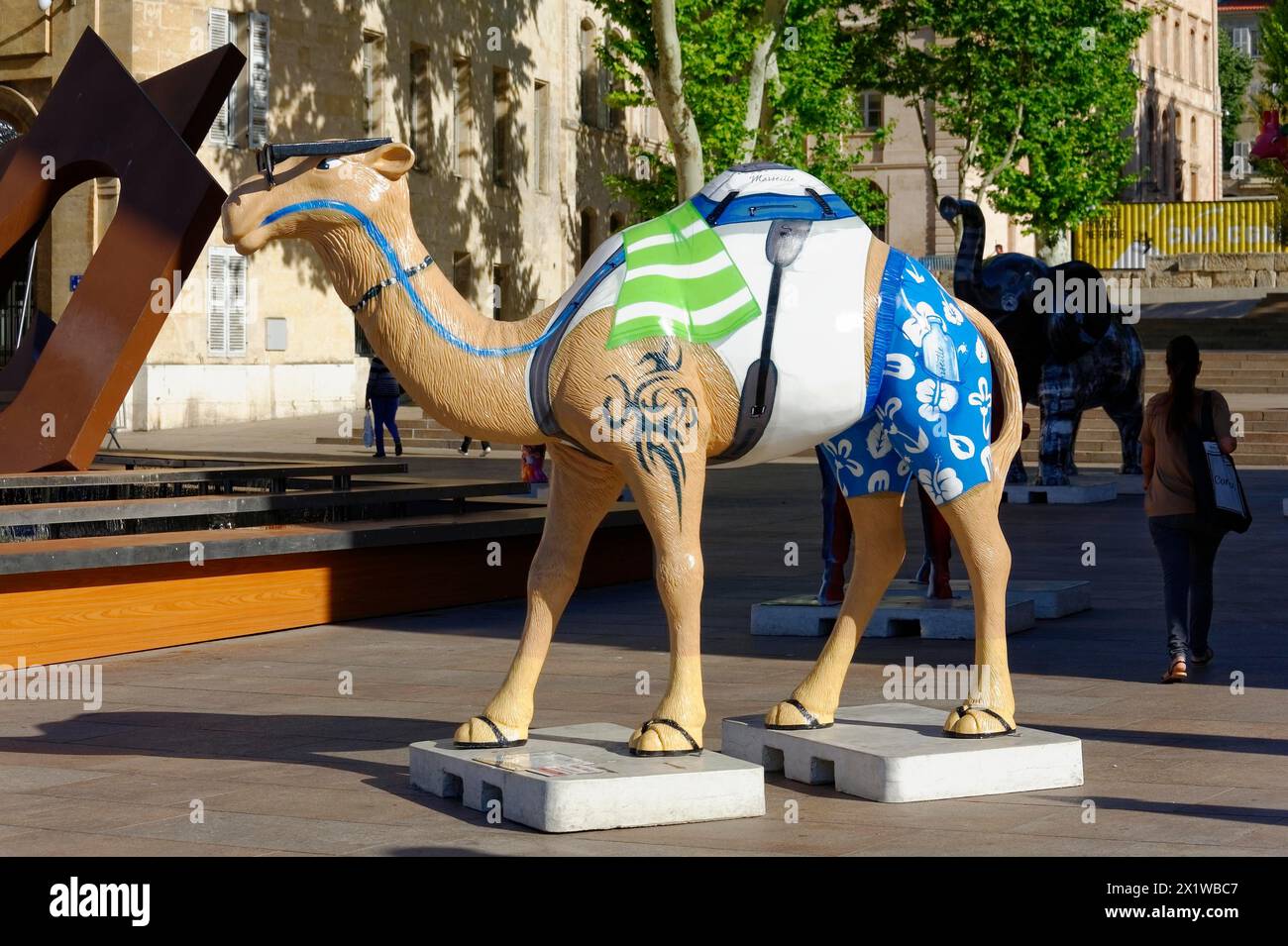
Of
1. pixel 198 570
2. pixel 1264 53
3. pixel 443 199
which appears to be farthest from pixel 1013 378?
pixel 1264 53

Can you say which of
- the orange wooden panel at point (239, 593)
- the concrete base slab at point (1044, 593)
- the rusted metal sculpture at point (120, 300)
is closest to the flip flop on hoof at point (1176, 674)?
the concrete base slab at point (1044, 593)

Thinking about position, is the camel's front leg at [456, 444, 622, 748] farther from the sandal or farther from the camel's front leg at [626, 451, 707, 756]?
the sandal

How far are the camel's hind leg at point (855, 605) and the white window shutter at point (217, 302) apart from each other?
30887 millimetres

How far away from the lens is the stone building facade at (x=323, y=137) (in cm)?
3675

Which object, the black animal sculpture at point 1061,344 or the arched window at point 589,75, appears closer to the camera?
the black animal sculpture at point 1061,344

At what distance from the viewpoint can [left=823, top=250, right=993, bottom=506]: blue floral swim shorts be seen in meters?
7.85

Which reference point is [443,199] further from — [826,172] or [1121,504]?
[1121,504]

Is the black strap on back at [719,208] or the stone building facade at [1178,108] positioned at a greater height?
the stone building facade at [1178,108]

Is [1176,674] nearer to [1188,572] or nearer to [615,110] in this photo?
[1188,572]

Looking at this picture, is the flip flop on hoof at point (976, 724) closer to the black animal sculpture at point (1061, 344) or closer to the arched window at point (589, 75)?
the black animal sculpture at point (1061, 344)

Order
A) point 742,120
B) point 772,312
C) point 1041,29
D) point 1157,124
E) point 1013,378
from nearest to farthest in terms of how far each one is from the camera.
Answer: point 772,312 < point 1013,378 < point 742,120 < point 1041,29 < point 1157,124

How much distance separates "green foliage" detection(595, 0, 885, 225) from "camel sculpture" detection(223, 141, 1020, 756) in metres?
29.6

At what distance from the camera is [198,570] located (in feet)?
41.7

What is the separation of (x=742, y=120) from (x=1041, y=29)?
1509 centimetres
